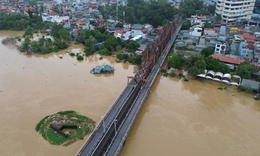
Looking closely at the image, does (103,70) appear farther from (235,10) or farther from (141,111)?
(235,10)

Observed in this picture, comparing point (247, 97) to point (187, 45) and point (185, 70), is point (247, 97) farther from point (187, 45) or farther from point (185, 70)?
point (187, 45)

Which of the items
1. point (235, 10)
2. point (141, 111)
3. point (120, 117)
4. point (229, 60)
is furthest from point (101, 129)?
point (235, 10)

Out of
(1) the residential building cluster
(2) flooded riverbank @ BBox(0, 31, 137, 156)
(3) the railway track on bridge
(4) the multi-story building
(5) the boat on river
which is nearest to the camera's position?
(3) the railway track on bridge

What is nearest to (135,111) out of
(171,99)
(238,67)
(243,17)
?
(171,99)

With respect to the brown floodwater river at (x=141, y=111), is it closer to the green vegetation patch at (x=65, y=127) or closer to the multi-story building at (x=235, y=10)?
the green vegetation patch at (x=65, y=127)

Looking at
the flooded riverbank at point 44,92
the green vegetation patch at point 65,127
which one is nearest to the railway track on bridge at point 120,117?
the flooded riverbank at point 44,92

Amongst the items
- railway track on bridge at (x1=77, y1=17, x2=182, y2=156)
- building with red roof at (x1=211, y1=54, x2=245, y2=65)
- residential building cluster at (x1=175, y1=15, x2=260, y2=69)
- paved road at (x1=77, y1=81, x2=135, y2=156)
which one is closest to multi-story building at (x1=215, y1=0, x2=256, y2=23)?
residential building cluster at (x1=175, y1=15, x2=260, y2=69)

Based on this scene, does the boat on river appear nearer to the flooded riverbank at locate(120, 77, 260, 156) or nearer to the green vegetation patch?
the flooded riverbank at locate(120, 77, 260, 156)
